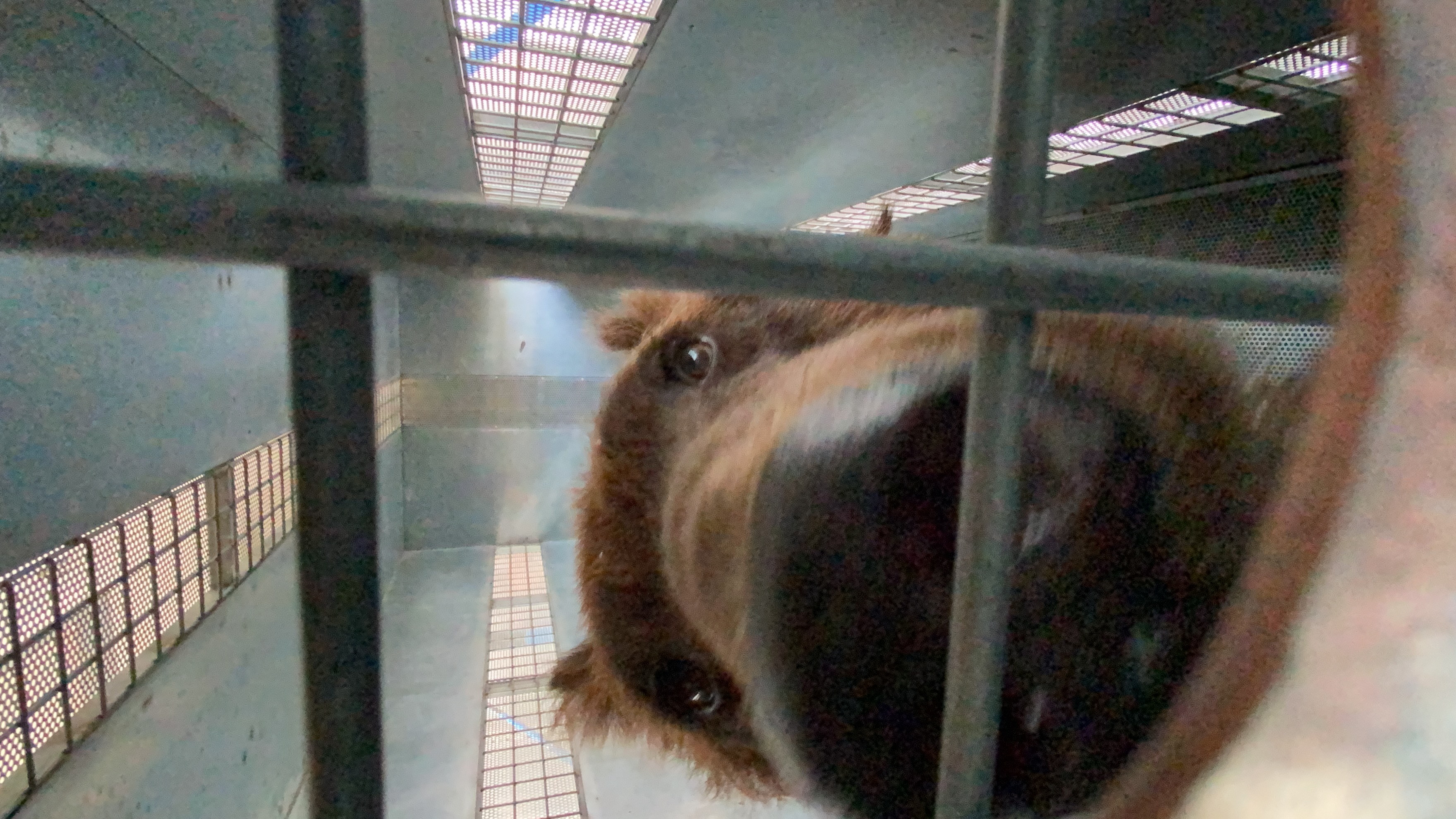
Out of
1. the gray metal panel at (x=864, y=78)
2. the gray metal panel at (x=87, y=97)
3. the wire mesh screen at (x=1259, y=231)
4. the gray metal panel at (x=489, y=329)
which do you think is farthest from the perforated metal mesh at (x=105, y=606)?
the gray metal panel at (x=489, y=329)

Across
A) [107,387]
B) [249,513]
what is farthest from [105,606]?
[249,513]

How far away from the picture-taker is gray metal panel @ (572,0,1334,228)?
79 centimetres

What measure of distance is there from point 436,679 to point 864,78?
8.46ft

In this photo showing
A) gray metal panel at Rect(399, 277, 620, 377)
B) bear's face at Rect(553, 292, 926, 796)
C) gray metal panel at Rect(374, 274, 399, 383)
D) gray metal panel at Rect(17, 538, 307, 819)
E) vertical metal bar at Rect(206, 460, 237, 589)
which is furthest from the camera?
gray metal panel at Rect(399, 277, 620, 377)

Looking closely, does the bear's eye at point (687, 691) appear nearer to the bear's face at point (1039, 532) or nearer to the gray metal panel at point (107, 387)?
the bear's face at point (1039, 532)

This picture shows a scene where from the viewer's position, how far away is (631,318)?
114 centimetres

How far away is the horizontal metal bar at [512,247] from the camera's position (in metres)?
0.23

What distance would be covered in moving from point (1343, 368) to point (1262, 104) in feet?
2.82

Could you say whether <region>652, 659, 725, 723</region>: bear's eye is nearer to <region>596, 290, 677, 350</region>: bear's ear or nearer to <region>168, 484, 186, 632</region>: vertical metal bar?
<region>596, 290, 677, 350</region>: bear's ear

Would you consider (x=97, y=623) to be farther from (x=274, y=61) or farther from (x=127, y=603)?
(x=274, y=61)

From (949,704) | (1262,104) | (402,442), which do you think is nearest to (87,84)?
(949,704)

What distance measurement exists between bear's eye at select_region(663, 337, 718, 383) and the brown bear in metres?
0.25

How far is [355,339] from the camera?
304 mm

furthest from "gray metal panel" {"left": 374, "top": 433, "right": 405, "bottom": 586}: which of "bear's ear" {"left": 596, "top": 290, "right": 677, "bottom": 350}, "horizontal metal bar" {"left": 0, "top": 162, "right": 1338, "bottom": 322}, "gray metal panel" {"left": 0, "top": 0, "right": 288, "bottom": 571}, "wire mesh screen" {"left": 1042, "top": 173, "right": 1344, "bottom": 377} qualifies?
"horizontal metal bar" {"left": 0, "top": 162, "right": 1338, "bottom": 322}
